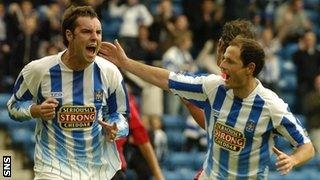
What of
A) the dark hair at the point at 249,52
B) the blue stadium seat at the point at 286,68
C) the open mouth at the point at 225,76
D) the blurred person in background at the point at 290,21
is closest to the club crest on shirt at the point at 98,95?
the open mouth at the point at 225,76

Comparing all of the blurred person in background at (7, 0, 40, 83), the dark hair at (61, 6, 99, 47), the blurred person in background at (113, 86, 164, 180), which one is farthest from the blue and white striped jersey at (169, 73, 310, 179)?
the blurred person in background at (7, 0, 40, 83)

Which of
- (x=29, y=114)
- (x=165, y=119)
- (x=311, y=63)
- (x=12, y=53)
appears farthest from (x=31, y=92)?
(x=311, y=63)

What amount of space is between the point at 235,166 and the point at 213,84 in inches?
26.0

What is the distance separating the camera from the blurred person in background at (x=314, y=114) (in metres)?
15.8

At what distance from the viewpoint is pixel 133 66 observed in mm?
7715

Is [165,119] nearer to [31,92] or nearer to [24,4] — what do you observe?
[24,4]

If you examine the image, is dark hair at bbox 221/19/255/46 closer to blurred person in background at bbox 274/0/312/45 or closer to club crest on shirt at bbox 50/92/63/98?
club crest on shirt at bbox 50/92/63/98

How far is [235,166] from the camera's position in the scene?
7.57 meters

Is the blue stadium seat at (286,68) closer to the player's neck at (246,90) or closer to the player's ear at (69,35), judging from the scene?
the player's neck at (246,90)

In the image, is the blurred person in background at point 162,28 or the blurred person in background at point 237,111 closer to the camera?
the blurred person in background at point 237,111

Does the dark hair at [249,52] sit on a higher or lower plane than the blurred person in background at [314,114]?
higher

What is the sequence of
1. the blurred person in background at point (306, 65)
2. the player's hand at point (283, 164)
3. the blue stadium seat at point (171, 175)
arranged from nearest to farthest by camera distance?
1. the player's hand at point (283, 164)
2. the blue stadium seat at point (171, 175)
3. the blurred person in background at point (306, 65)

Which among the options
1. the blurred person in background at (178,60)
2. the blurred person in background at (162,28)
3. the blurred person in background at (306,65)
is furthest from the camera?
the blurred person in background at (306,65)

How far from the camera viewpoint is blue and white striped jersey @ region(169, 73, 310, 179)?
24.5 ft
